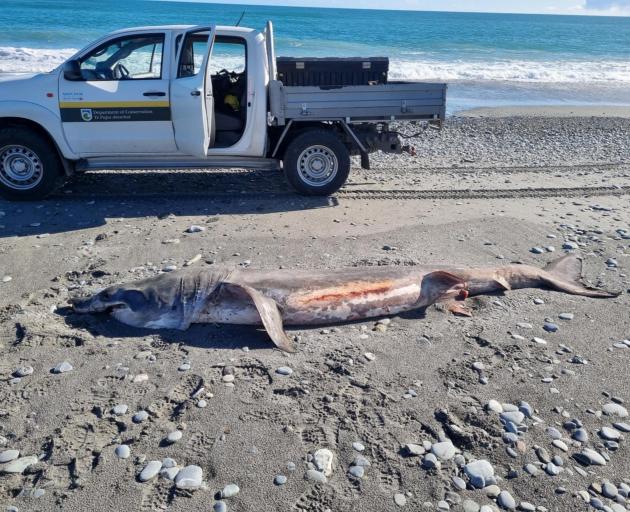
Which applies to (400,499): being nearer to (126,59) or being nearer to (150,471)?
(150,471)

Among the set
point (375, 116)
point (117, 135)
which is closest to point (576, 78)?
point (375, 116)

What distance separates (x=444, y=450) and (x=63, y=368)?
2795 millimetres

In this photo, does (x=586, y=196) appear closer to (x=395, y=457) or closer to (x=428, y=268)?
(x=428, y=268)

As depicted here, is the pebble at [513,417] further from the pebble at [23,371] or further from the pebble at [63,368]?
the pebble at [23,371]

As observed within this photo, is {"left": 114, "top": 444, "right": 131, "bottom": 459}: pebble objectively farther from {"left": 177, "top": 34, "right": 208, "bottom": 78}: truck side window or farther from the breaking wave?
the breaking wave

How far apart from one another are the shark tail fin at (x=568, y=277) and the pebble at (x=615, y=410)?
186 cm

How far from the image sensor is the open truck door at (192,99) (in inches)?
309

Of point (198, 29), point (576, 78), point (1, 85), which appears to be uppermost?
point (198, 29)

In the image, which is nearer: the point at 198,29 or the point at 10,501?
the point at 10,501

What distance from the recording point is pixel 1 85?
7.80 metres

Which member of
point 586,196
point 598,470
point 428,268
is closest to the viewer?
point 598,470

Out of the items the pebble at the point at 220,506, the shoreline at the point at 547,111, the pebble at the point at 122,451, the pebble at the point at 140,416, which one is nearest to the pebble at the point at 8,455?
the pebble at the point at 122,451

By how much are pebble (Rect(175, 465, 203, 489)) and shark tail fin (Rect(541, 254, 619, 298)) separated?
4.01 m

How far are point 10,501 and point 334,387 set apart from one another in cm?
212
